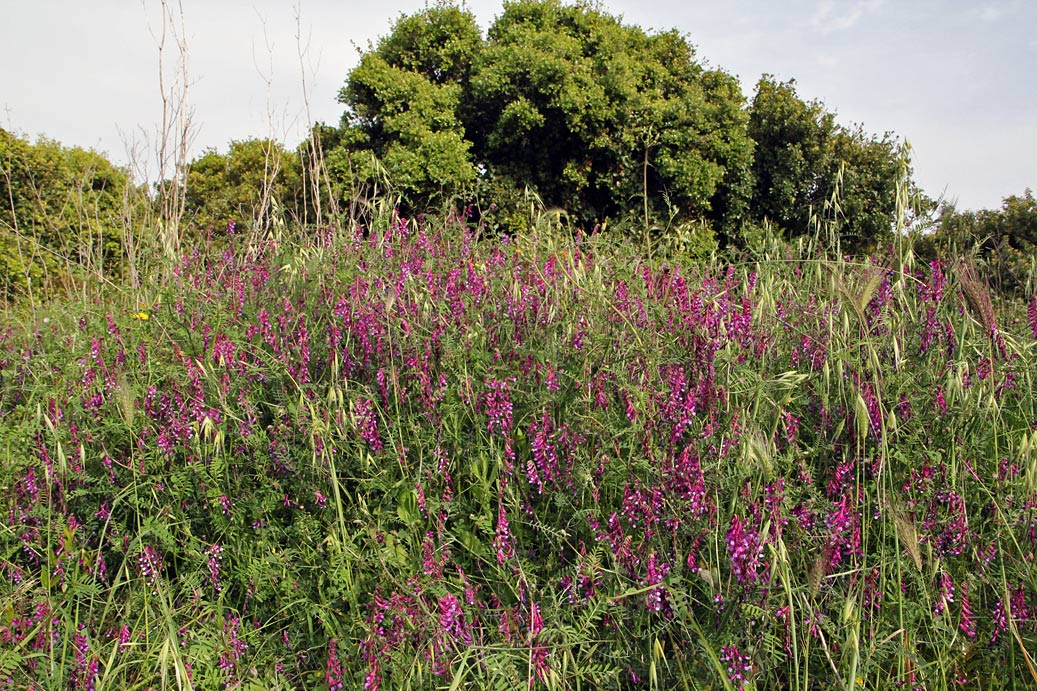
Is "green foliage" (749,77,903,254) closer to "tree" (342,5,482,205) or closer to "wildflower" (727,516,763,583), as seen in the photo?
"tree" (342,5,482,205)

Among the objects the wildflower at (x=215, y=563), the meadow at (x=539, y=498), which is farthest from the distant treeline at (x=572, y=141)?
the wildflower at (x=215, y=563)

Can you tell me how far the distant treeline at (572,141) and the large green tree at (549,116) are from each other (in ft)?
0.07

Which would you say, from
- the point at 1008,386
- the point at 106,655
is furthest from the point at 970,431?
the point at 106,655

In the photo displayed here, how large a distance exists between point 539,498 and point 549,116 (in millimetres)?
9225

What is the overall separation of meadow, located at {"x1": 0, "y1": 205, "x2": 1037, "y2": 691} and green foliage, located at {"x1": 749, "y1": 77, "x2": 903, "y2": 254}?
959 centimetres

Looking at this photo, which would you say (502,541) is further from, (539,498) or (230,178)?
(230,178)

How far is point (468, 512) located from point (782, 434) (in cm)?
95

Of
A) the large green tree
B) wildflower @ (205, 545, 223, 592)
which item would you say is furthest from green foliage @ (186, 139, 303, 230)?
wildflower @ (205, 545, 223, 592)

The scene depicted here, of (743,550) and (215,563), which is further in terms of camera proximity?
(215,563)

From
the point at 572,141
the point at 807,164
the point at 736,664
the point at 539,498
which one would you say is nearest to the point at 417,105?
the point at 572,141

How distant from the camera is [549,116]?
11.0 m

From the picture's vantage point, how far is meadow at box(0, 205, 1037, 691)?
77.7 inches

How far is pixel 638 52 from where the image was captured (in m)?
11.8

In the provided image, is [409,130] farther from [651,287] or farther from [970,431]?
[970,431]
